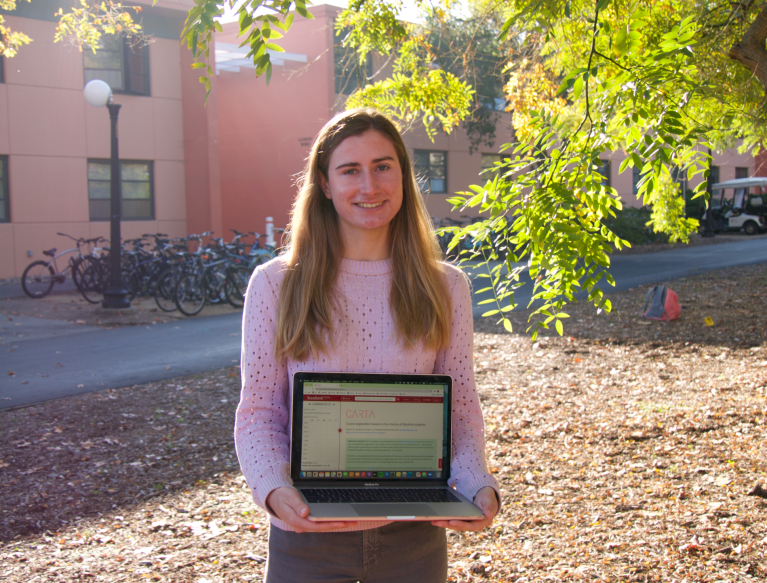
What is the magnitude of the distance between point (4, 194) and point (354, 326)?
18.3 meters

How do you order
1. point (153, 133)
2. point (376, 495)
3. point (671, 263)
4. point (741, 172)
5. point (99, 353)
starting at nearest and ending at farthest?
point (376, 495) < point (99, 353) < point (153, 133) < point (671, 263) < point (741, 172)

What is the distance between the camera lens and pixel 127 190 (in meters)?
19.7

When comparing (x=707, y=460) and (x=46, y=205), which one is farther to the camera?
(x=46, y=205)

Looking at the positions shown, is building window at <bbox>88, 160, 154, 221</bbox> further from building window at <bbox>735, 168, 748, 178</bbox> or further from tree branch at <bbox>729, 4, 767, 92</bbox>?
building window at <bbox>735, 168, 748, 178</bbox>

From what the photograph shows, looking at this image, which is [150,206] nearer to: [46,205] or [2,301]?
[46,205]

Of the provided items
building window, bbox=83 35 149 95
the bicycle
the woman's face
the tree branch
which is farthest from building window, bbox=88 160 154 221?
the woman's face

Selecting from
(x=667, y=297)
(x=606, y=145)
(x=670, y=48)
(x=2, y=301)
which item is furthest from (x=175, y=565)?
(x=2, y=301)

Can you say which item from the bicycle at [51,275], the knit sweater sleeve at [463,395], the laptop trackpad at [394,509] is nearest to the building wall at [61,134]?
the bicycle at [51,275]

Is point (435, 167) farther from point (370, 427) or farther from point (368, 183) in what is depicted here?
point (370, 427)

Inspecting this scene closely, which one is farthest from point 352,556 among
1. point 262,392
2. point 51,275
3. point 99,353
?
point 51,275

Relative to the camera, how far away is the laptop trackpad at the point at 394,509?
171 centimetres

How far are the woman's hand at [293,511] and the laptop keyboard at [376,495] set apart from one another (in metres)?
0.05

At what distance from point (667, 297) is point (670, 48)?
803 centimetres

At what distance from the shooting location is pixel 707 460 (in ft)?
15.5
